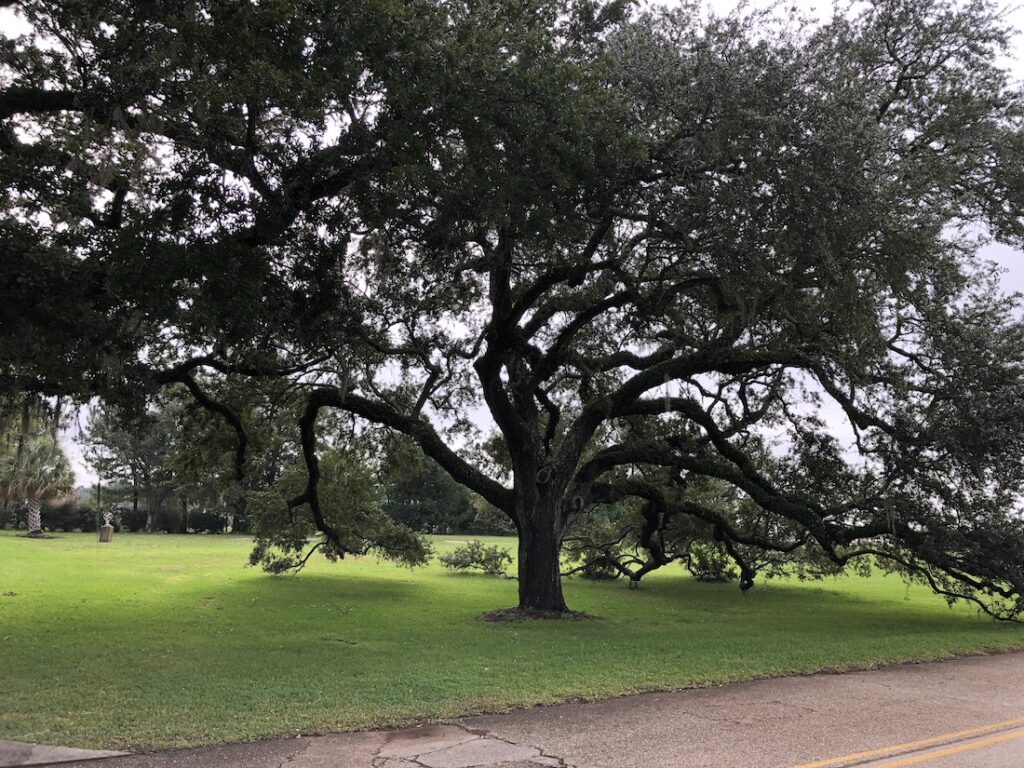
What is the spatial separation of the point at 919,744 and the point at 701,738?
6.40 ft

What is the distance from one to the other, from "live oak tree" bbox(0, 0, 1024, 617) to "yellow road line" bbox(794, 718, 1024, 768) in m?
5.66

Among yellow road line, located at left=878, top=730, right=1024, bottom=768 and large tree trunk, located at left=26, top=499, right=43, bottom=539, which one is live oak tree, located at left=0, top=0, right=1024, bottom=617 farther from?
large tree trunk, located at left=26, top=499, right=43, bottom=539

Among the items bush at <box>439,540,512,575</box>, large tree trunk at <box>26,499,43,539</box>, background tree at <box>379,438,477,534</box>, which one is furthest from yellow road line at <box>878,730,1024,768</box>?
background tree at <box>379,438,477,534</box>

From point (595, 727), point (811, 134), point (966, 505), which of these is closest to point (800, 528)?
point (966, 505)

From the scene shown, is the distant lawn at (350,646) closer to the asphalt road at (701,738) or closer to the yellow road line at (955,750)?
the asphalt road at (701,738)

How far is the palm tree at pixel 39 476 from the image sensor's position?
3809 centimetres

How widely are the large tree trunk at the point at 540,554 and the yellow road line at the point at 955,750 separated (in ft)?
36.1

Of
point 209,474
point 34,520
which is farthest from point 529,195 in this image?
point 34,520

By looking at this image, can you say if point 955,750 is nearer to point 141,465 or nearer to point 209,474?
point 209,474

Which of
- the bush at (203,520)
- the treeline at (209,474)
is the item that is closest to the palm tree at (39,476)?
the treeline at (209,474)

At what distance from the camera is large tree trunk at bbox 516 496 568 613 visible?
17.7 metres

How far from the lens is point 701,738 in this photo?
6.94 m

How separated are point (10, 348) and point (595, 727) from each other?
756cm

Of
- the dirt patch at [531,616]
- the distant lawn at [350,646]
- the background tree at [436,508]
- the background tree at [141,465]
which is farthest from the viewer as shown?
the background tree at [436,508]
